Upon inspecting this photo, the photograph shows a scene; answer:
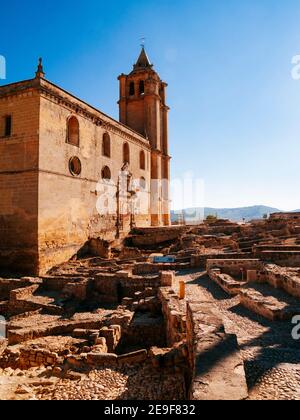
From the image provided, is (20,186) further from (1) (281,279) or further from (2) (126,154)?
(1) (281,279)

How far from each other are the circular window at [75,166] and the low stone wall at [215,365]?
1496cm

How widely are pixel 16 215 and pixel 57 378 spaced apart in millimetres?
11671

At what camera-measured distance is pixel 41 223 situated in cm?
1585

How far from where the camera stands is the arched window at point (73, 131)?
747 inches

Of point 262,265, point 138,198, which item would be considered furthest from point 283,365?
point 138,198

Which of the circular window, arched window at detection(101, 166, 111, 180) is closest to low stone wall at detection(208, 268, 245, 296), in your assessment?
the circular window

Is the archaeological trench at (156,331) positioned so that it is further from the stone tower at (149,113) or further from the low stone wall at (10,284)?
the stone tower at (149,113)

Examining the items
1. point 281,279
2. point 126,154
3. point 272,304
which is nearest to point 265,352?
point 272,304

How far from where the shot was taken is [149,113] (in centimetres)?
3041

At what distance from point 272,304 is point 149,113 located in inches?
1021

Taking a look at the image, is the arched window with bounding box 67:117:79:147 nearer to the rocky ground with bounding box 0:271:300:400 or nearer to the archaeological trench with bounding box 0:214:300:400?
the archaeological trench with bounding box 0:214:300:400

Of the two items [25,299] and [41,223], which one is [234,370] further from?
[41,223]

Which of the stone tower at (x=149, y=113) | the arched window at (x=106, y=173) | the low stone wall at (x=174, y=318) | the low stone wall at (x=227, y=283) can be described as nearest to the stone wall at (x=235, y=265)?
the low stone wall at (x=227, y=283)

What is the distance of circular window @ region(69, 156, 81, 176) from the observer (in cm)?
1877
